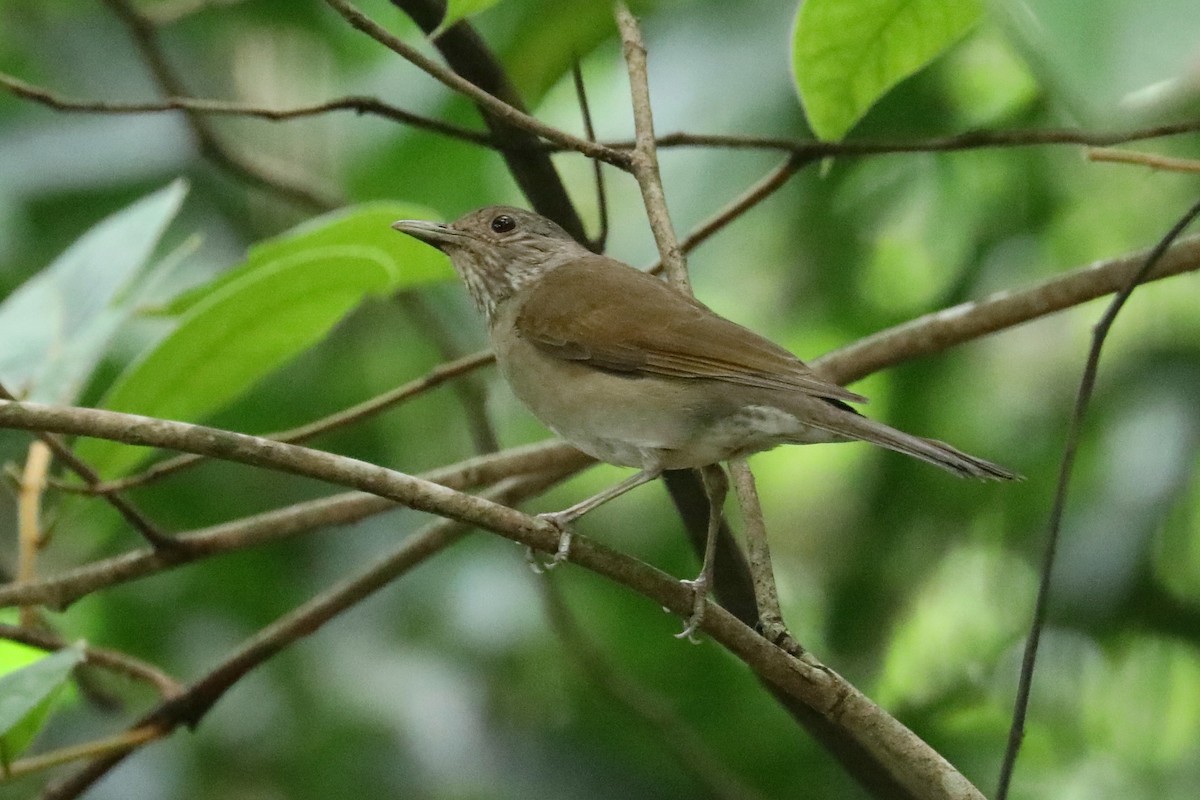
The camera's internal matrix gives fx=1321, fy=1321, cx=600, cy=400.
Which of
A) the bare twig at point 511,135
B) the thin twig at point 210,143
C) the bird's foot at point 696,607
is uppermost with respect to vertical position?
the thin twig at point 210,143

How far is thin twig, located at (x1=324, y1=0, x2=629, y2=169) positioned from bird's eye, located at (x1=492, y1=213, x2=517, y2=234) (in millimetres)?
1170

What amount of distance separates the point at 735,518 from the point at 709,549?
256 cm

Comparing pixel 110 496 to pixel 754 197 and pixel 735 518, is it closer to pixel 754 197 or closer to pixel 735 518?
pixel 754 197

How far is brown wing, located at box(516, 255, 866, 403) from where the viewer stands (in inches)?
114

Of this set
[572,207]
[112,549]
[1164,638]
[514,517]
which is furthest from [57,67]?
[1164,638]

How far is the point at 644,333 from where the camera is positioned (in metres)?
3.14

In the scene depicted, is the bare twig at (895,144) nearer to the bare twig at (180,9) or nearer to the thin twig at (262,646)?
the thin twig at (262,646)

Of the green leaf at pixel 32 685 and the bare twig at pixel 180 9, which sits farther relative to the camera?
the bare twig at pixel 180 9

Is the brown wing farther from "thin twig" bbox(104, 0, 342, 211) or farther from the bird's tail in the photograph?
"thin twig" bbox(104, 0, 342, 211)

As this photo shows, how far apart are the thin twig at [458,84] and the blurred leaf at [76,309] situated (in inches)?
46.1

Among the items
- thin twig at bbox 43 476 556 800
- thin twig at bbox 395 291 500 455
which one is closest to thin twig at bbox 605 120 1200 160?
thin twig at bbox 43 476 556 800

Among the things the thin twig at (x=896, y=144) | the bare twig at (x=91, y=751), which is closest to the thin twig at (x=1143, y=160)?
A: the thin twig at (x=896, y=144)

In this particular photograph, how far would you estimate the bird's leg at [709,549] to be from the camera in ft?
7.53

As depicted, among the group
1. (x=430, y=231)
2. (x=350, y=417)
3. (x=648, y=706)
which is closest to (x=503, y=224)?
(x=430, y=231)
